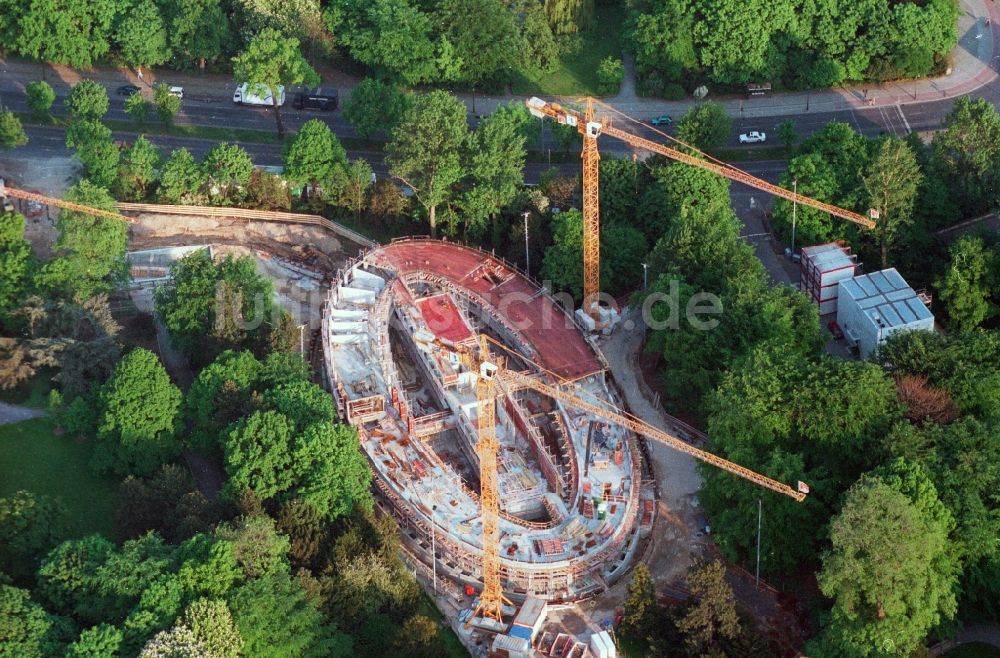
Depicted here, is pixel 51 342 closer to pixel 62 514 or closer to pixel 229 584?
pixel 62 514

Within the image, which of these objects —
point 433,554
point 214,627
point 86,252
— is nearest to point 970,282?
point 433,554

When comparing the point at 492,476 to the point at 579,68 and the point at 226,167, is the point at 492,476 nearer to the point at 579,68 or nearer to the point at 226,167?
the point at 226,167

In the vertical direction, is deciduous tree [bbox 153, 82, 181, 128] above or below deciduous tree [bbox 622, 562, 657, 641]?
above

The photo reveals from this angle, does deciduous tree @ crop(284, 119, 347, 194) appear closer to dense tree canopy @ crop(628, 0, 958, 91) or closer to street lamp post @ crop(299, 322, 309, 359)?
street lamp post @ crop(299, 322, 309, 359)

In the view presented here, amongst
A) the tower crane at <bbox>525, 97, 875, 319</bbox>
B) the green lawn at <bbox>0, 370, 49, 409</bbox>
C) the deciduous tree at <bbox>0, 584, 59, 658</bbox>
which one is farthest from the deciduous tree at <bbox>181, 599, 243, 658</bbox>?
the tower crane at <bbox>525, 97, 875, 319</bbox>

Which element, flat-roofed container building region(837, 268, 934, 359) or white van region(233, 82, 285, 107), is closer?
flat-roofed container building region(837, 268, 934, 359)
